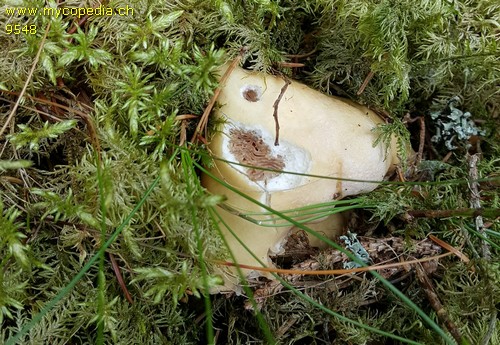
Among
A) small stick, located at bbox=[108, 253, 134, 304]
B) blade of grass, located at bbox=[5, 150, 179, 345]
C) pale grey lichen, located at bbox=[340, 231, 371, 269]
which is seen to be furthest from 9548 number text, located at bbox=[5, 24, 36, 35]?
pale grey lichen, located at bbox=[340, 231, 371, 269]

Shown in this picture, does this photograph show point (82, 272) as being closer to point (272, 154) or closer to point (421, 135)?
point (272, 154)

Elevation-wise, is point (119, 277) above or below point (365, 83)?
below

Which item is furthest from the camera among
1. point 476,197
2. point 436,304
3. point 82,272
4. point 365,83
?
point 365,83

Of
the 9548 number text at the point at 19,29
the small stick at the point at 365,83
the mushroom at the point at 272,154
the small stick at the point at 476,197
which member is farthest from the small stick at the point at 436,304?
the 9548 number text at the point at 19,29

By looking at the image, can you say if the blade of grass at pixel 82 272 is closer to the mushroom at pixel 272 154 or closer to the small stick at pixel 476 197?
the mushroom at pixel 272 154

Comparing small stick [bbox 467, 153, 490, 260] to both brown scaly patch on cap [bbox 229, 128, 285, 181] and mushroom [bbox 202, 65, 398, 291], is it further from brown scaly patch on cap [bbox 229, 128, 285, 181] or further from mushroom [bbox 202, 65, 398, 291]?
brown scaly patch on cap [bbox 229, 128, 285, 181]

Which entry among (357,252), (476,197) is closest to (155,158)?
(357,252)

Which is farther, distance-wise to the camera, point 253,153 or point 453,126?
point 453,126

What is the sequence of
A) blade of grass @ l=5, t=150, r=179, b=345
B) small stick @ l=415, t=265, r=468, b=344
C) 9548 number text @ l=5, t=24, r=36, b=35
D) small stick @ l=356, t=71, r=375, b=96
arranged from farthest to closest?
small stick @ l=356, t=71, r=375, b=96 → 9548 number text @ l=5, t=24, r=36, b=35 → small stick @ l=415, t=265, r=468, b=344 → blade of grass @ l=5, t=150, r=179, b=345
